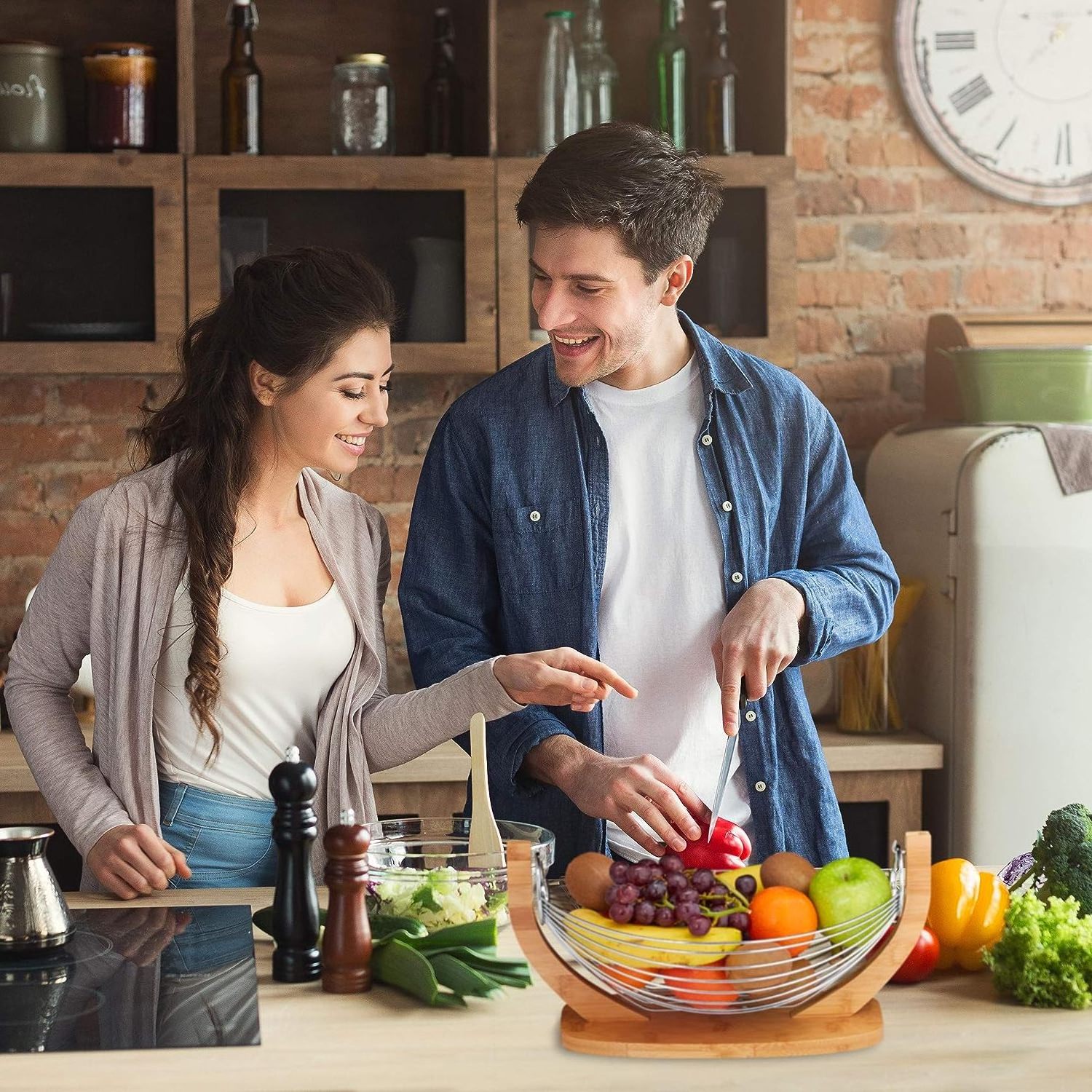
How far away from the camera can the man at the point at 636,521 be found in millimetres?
1796

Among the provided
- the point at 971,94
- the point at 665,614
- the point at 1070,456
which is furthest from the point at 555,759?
the point at 971,94

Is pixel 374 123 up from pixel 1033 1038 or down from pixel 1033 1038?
up

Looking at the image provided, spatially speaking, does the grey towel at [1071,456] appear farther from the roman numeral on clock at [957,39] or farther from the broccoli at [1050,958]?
the broccoli at [1050,958]

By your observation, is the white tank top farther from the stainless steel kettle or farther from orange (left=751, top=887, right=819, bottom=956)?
orange (left=751, top=887, right=819, bottom=956)

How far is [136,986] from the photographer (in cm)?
131

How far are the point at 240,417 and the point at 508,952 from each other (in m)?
0.91

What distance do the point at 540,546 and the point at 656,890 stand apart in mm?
751

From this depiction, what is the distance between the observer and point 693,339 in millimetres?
1996

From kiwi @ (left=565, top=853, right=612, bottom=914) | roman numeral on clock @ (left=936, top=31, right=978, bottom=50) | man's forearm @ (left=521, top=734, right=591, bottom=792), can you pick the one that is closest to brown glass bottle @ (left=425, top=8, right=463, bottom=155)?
roman numeral on clock @ (left=936, top=31, right=978, bottom=50)

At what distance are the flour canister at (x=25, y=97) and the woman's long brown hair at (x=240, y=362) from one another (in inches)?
41.1

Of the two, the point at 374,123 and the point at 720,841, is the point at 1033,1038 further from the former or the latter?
the point at 374,123

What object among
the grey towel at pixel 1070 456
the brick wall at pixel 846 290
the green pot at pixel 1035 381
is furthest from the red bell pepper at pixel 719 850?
the brick wall at pixel 846 290

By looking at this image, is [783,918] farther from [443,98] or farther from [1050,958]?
[443,98]

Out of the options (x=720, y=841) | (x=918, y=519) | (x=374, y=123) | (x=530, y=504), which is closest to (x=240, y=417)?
(x=530, y=504)
